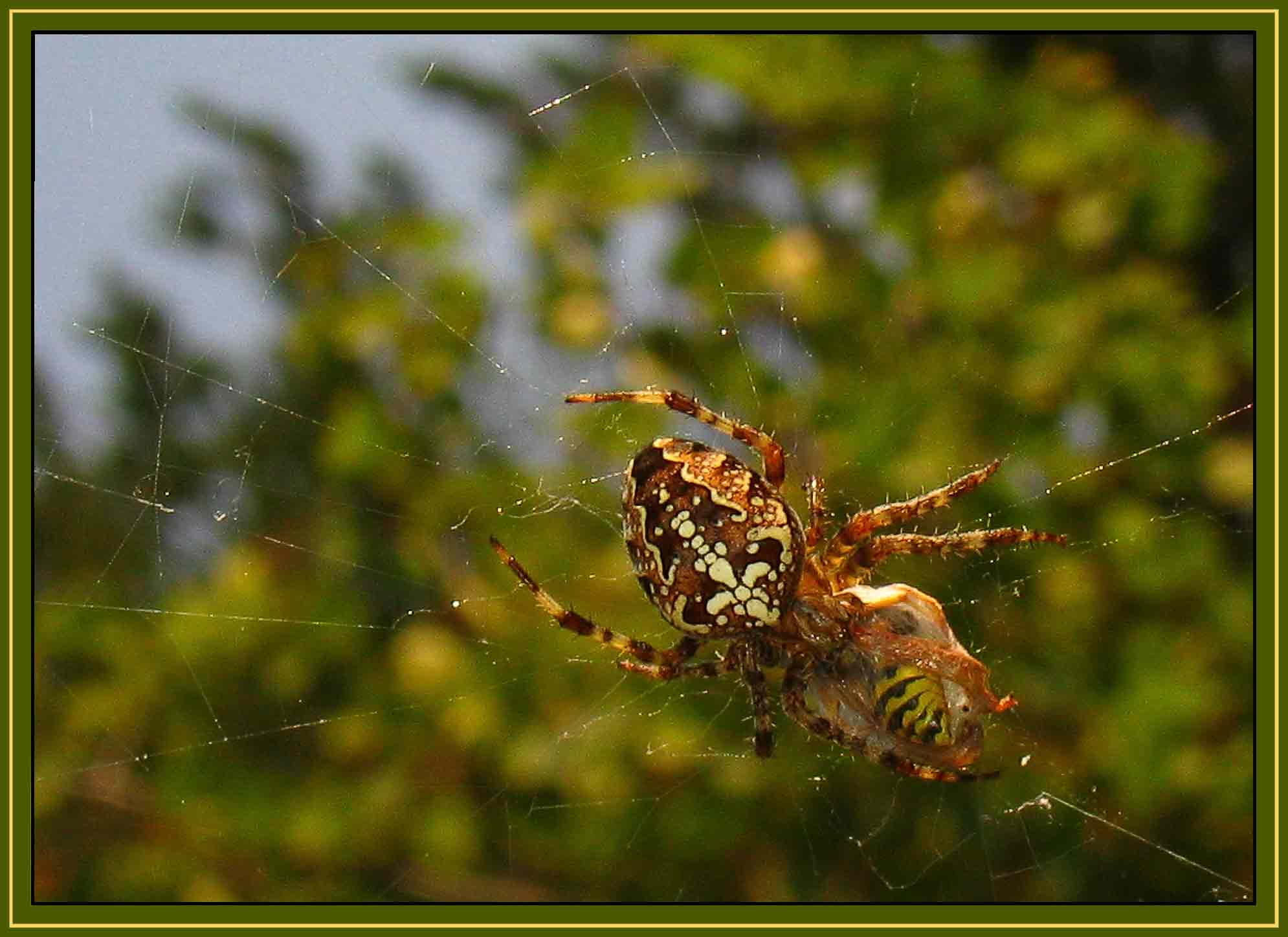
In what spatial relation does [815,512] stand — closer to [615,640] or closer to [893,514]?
[893,514]

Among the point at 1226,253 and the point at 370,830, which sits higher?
the point at 1226,253

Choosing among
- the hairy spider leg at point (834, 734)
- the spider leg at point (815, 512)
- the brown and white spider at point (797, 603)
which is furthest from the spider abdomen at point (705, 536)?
the hairy spider leg at point (834, 734)

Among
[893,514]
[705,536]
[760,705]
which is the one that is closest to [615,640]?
[760,705]

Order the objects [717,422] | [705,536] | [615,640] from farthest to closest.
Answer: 1. [615,640]
2. [717,422]
3. [705,536]

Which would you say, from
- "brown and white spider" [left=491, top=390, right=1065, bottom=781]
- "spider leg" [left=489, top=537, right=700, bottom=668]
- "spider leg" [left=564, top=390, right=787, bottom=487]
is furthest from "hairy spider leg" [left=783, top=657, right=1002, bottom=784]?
"spider leg" [left=564, top=390, right=787, bottom=487]

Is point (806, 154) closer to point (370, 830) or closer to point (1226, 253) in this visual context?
point (1226, 253)
